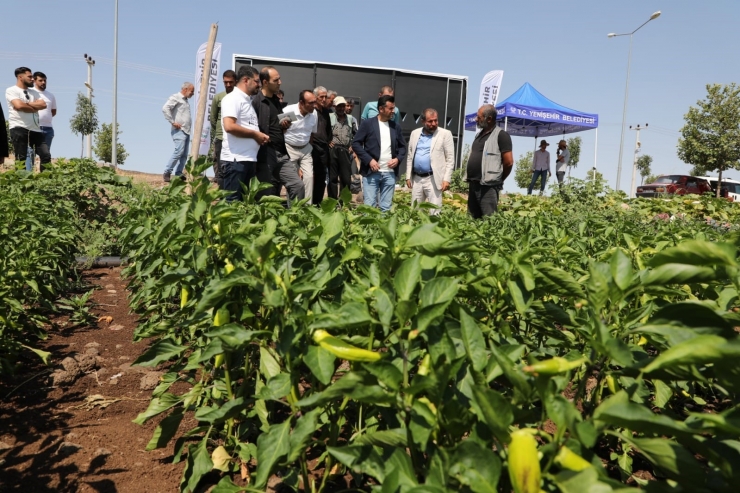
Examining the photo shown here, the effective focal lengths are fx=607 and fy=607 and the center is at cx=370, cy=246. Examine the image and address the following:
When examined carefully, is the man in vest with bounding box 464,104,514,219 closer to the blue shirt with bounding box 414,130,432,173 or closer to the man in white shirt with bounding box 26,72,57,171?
the blue shirt with bounding box 414,130,432,173

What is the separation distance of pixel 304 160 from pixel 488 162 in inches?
93.5

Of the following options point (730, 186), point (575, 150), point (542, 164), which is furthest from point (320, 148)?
point (575, 150)

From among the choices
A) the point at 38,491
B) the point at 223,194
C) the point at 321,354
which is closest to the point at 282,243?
the point at 223,194

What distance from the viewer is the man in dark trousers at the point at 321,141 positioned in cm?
841

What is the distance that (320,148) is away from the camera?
8.66 metres

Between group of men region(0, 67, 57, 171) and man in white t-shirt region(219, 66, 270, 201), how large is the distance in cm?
390

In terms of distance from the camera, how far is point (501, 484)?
1.19 m

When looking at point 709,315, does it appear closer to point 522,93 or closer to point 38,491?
point 38,491

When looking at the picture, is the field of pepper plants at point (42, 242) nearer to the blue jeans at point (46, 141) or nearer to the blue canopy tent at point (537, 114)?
the blue jeans at point (46, 141)

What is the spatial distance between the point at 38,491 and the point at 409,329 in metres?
1.65

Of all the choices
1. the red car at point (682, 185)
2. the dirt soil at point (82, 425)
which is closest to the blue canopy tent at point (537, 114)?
the red car at point (682, 185)

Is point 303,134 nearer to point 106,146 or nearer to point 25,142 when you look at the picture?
point 25,142

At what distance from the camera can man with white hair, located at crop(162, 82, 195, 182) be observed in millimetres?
11320

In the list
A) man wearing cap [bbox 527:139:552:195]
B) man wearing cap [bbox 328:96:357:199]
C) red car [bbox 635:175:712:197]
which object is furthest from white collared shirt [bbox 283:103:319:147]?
red car [bbox 635:175:712:197]
